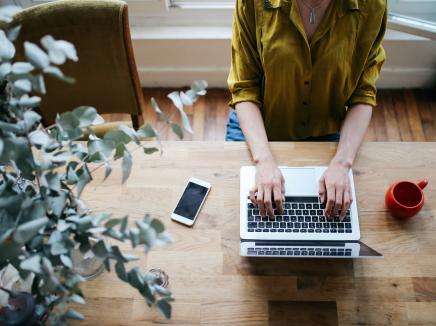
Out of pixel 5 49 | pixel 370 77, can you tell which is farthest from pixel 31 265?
pixel 370 77

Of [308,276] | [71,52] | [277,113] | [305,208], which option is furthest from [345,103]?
[71,52]

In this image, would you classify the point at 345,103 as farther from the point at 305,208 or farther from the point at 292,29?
the point at 305,208

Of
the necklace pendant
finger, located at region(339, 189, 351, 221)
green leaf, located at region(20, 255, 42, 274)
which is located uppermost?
the necklace pendant

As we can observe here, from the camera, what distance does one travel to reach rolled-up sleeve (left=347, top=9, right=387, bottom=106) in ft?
4.27

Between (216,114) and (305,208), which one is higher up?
(305,208)

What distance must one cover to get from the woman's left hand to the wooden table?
2.8 inches

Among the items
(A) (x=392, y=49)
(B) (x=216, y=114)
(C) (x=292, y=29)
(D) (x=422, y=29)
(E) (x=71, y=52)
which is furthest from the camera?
(B) (x=216, y=114)

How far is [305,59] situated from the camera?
1.28 meters

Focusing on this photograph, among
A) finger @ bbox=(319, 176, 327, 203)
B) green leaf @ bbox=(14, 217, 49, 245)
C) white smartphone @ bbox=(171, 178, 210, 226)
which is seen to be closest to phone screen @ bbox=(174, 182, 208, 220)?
white smartphone @ bbox=(171, 178, 210, 226)

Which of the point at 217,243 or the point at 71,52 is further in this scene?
the point at 217,243

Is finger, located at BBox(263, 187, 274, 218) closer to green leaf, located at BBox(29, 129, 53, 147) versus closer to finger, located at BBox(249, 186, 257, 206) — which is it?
finger, located at BBox(249, 186, 257, 206)

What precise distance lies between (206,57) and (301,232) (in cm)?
136

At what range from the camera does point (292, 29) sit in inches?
49.1

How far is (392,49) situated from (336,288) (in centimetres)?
147
